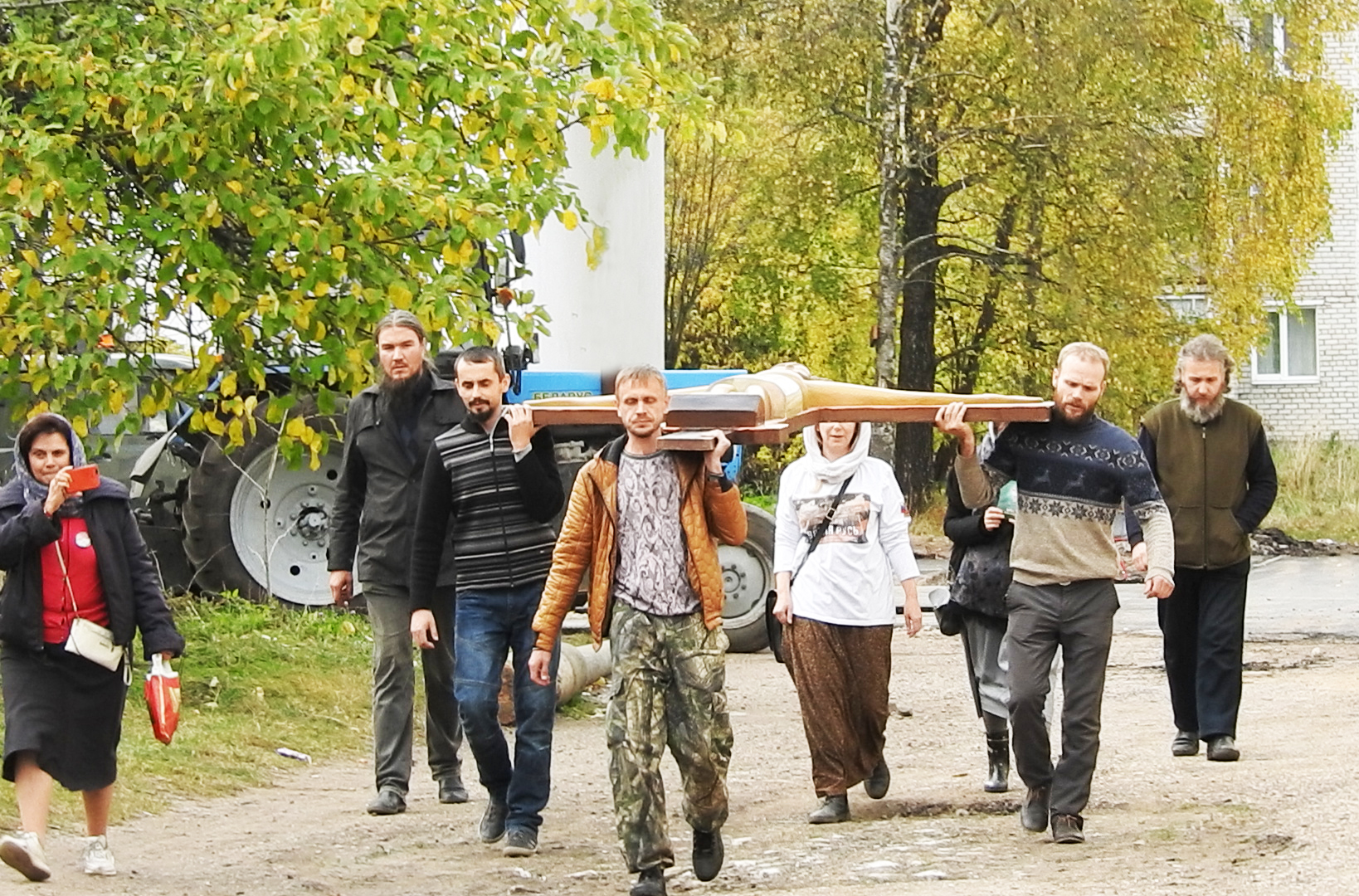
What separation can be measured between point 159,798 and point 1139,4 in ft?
65.0

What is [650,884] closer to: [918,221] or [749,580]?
[749,580]

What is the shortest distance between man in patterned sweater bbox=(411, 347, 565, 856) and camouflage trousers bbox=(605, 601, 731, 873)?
870mm

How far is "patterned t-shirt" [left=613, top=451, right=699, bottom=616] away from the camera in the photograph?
7195 mm

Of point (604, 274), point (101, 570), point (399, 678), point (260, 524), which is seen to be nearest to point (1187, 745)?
point (399, 678)

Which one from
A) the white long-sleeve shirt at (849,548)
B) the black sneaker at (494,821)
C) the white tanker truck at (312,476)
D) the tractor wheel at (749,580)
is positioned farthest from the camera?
the tractor wheel at (749,580)

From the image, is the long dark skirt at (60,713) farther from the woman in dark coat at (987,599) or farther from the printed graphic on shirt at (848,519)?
the woman in dark coat at (987,599)

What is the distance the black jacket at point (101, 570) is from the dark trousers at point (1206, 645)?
435 cm

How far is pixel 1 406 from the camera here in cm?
1446

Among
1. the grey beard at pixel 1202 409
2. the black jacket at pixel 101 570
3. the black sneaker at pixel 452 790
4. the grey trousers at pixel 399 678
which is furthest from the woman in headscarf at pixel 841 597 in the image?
the black jacket at pixel 101 570

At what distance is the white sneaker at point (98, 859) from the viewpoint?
305 inches

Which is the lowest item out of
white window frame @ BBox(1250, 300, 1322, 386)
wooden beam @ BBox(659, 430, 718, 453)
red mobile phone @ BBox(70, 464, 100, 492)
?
red mobile phone @ BBox(70, 464, 100, 492)

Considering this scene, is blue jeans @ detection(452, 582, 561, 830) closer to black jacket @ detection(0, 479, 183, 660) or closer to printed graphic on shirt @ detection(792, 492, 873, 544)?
black jacket @ detection(0, 479, 183, 660)

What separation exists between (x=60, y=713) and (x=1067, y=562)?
3.50m

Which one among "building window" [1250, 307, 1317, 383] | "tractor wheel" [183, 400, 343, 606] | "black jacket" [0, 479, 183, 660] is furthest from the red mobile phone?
"building window" [1250, 307, 1317, 383]
